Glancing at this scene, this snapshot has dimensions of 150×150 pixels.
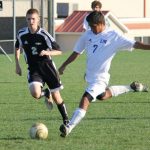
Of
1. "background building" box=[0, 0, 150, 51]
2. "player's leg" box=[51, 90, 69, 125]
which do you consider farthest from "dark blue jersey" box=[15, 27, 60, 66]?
"background building" box=[0, 0, 150, 51]

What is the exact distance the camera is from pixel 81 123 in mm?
11023

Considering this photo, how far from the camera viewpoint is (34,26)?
10.7 m

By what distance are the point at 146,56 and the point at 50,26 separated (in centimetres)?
471

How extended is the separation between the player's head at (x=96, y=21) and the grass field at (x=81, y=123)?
4.97 ft

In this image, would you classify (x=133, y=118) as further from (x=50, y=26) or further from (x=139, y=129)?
(x=50, y=26)

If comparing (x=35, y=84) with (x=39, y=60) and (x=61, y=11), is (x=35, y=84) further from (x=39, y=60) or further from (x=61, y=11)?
(x=61, y=11)

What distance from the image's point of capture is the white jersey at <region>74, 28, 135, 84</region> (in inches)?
384

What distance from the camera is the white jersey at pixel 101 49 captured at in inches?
384

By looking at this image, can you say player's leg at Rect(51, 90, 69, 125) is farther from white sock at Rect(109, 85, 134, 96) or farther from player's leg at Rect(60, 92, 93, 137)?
player's leg at Rect(60, 92, 93, 137)

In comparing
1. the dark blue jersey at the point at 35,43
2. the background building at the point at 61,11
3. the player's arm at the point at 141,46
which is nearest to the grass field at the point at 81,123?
the dark blue jersey at the point at 35,43

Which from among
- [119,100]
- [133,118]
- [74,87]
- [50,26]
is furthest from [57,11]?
[133,118]

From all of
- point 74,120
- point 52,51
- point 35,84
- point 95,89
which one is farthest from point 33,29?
point 74,120

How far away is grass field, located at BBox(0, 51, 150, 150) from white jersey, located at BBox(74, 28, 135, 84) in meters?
0.87

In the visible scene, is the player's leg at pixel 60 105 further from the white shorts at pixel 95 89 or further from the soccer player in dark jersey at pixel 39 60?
the white shorts at pixel 95 89
